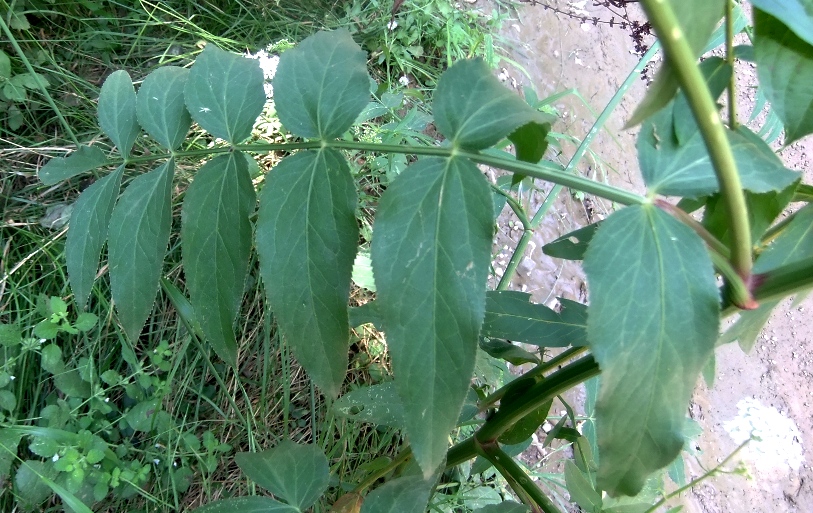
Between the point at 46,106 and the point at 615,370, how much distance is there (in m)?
1.70

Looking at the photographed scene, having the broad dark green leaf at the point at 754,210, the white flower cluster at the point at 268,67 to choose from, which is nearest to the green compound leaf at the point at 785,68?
the broad dark green leaf at the point at 754,210

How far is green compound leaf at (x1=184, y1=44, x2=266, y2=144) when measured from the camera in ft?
2.43

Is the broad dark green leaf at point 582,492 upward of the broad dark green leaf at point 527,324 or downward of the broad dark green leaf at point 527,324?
downward

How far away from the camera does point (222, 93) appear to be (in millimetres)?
746

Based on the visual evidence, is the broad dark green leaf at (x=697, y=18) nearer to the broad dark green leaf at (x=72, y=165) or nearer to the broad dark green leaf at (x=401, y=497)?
the broad dark green leaf at (x=401, y=497)

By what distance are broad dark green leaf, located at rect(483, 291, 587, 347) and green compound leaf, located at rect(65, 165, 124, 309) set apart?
0.57 metres

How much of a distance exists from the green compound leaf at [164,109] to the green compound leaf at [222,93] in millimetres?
43

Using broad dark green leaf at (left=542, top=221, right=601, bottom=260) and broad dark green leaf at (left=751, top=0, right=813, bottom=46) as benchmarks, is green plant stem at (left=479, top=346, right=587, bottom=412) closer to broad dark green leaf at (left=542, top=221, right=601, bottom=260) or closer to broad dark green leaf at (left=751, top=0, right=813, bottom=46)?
broad dark green leaf at (left=542, top=221, right=601, bottom=260)

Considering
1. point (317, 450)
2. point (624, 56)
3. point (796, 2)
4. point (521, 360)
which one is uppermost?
point (796, 2)

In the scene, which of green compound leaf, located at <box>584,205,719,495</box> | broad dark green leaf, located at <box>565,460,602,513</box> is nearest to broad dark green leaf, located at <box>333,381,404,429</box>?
broad dark green leaf, located at <box>565,460,602,513</box>

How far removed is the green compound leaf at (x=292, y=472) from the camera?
907mm

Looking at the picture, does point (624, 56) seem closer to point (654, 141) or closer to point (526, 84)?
point (526, 84)

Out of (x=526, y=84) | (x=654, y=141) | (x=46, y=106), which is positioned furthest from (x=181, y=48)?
(x=654, y=141)

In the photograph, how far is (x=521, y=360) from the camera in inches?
37.7
